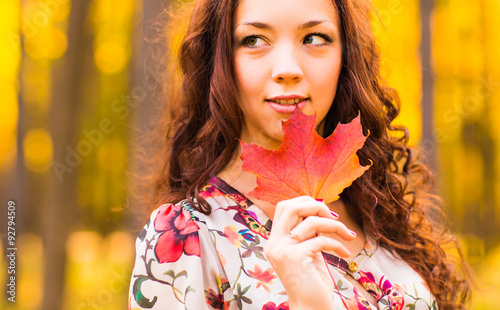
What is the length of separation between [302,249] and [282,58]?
494 millimetres

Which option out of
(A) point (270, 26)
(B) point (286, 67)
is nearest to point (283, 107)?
(B) point (286, 67)

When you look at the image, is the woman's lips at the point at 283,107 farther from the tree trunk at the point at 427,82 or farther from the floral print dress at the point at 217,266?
the tree trunk at the point at 427,82

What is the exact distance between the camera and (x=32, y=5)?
2.89 meters

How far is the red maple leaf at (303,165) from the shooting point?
109 cm

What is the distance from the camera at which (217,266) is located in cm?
119

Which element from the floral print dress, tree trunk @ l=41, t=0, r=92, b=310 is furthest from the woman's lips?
tree trunk @ l=41, t=0, r=92, b=310

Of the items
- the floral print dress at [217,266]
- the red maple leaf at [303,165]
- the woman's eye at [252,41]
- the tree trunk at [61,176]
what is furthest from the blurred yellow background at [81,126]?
the red maple leaf at [303,165]

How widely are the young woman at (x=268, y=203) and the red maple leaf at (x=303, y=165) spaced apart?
97 millimetres

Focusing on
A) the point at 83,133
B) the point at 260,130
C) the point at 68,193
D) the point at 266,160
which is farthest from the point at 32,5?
the point at 266,160

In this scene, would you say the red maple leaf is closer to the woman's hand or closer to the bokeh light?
the woman's hand

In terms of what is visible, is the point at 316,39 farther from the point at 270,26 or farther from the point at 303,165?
the point at 303,165

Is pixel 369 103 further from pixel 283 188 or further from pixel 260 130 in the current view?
pixel 283 188

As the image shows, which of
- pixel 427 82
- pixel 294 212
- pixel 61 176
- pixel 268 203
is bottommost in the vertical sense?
pixel 61 176

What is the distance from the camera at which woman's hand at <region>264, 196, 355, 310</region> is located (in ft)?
3.18
